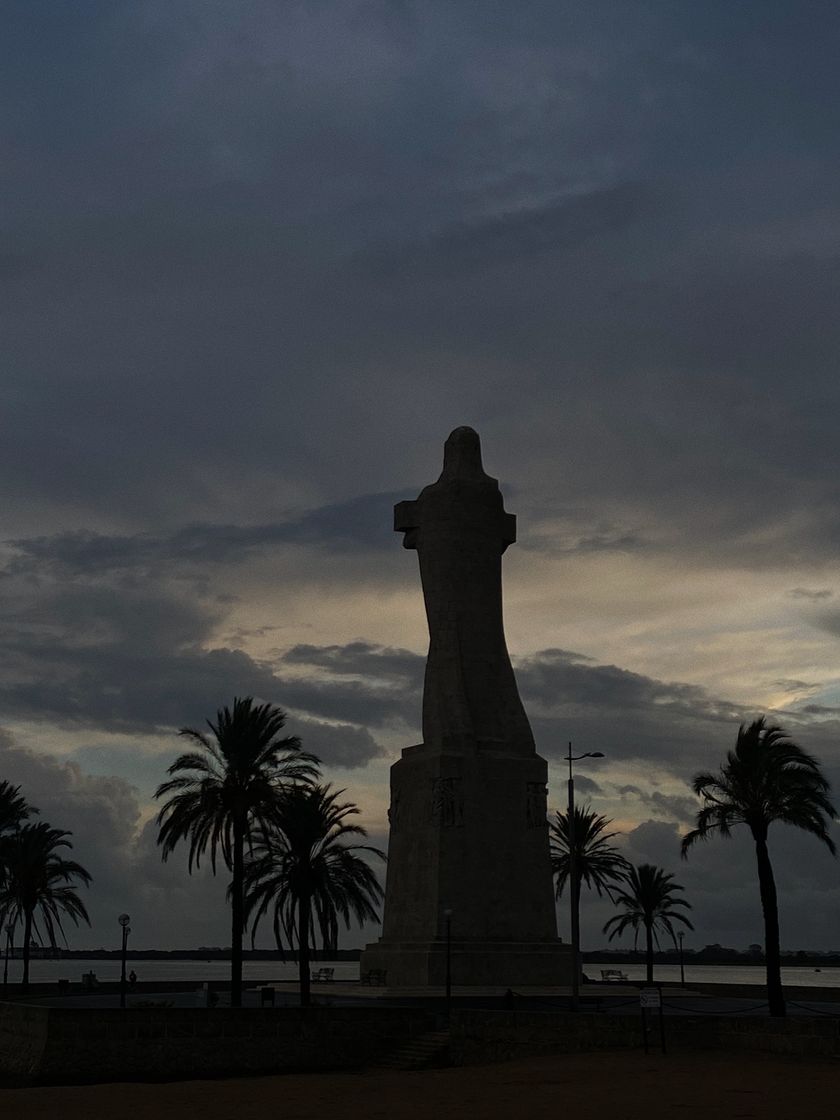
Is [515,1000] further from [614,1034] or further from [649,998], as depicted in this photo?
[649,998]

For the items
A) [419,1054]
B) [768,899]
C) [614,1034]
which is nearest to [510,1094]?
[614,1034]

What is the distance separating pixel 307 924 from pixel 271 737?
5777 mm

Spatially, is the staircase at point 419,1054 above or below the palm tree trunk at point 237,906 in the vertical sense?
below

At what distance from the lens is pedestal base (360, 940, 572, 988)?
1772 inches

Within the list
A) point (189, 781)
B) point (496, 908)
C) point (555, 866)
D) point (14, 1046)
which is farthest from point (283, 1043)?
point (555, 866)

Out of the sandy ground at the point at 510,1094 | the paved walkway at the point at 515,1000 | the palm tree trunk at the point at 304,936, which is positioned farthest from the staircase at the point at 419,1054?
the palm tree trunk at the point at 304,936

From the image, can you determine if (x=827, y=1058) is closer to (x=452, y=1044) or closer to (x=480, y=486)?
(x=452, y=1044)

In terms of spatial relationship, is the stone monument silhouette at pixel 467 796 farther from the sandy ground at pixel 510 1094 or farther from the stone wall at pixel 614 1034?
the sandy ground at pixel 510 1094

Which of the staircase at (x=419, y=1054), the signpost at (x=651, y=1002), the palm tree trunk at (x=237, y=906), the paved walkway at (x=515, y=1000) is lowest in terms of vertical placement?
the staircase at (x=419, y=1054)

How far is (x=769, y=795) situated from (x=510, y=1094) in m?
14.8

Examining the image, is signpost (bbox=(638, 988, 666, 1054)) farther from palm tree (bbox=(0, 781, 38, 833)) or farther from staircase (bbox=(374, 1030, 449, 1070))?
palm tree (bbox=(0, 781, 38, 833))

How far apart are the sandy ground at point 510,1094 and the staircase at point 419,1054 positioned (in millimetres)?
1723

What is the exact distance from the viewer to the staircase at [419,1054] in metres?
32.3

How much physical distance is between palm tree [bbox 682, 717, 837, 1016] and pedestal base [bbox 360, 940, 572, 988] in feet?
38.1
